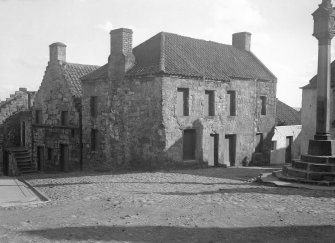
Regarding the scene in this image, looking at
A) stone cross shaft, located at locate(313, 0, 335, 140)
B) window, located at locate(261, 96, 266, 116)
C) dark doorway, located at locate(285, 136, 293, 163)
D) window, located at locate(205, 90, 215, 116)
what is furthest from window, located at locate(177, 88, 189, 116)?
dark doorway, located at locate(285, 136, 293, 163)

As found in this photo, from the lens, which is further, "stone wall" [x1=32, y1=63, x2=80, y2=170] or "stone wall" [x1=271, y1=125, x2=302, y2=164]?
"stone wall" [x1=271, y1=125, x2=302, y2=164]

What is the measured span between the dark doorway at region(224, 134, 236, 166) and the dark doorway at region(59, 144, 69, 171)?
10281mm

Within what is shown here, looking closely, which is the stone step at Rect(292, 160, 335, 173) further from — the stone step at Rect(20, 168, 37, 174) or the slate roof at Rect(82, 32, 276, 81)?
the stone step at Rect(20, 168, 37, 174)

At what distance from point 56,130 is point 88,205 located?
51.5 feet

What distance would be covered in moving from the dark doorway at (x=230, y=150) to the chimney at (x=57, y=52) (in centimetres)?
1250

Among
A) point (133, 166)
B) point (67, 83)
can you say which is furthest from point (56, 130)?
point (133, 166)

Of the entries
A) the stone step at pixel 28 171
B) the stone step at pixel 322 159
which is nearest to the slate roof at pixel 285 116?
the stone step at pixel 322 159

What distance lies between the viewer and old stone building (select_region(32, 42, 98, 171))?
23484mm

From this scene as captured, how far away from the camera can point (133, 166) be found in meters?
19.6

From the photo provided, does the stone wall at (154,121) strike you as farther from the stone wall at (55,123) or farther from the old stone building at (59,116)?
the old stone building at (59,116)

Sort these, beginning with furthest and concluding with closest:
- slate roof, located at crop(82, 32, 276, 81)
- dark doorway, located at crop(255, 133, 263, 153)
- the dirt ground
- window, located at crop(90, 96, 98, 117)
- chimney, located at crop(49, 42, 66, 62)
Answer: dark doorway, located at crop(255, 133, 263, 153)
chimney, located at crop(49, 42, 66, 62)
window, located at crop(90, 96, 98, 117)
slate roof, located at crop(82, 32, 276, 81)
the dirt ground

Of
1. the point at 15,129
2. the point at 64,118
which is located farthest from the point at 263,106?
the point at 15,129

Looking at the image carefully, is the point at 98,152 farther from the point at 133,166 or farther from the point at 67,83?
the point at 67,83

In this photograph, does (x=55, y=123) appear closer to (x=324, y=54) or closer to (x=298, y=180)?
(x=298, y=180)
